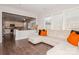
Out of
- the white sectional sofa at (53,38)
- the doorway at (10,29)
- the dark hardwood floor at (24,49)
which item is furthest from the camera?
the doorway at (10,29)

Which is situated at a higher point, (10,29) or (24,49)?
(10,29)

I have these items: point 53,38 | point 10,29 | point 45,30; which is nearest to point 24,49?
point 53,38

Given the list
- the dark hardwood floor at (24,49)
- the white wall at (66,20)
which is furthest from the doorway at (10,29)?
the white wall at (66,20)

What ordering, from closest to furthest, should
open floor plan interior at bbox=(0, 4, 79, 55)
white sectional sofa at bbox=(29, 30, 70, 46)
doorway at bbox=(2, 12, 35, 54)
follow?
1. open floor plan interior at bbox=(0, 4, 79, 55)
2. white sectional sofa at bbox=(29, 30, 70, 46)
3. doorway at bbox=(2, 12, 35, 54)

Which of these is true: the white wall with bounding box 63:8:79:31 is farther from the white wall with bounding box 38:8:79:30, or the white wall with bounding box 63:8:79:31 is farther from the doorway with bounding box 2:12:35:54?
the doorway with bounding box 2:12:35:54

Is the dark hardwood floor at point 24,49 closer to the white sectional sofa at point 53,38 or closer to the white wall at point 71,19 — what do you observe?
the white sectional sofa at point 53,38

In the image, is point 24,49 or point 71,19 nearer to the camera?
point 24,49

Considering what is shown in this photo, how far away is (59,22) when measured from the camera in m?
4.03

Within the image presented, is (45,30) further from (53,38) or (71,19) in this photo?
(71,19)

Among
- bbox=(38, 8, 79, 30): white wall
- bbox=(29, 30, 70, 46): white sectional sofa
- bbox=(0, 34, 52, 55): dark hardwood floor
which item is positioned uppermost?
bbox=(38, 8, 79, 30): white wall

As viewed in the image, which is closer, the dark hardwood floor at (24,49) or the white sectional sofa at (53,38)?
the dark hardwood floor at (24,49)

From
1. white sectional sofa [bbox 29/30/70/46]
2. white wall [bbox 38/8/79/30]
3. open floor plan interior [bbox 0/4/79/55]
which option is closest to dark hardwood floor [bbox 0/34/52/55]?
open floor plan interior [bbox 0/4/79/55]

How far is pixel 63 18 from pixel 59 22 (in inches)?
15.3
